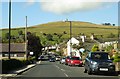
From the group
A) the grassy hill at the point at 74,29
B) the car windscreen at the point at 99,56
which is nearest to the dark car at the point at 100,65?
the car windscreen at the point at 99,56

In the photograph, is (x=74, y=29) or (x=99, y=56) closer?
(x=99, y=56)

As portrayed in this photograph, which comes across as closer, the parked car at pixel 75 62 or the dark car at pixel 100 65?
the dark car at pixel 100 65

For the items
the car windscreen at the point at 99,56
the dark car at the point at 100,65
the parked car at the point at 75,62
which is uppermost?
the car windscreen at the point at 99,56

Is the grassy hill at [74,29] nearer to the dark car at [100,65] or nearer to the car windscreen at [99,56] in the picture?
the car windscreen at [99,56]

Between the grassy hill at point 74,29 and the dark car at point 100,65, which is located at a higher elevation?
the grassy hill at point 74,29

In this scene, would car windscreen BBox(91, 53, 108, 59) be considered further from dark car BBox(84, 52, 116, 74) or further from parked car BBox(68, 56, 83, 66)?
parked car BBox(68, 56, 83, 66)

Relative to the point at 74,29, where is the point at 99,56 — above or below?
below

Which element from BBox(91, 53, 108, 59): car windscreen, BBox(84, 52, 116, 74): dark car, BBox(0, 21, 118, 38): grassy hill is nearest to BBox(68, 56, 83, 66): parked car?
BBox(91, 53, 108, 59): car windscreen

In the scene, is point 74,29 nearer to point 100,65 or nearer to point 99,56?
point 99,56

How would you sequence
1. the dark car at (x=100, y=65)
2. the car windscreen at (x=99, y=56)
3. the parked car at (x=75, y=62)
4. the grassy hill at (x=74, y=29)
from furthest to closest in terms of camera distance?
the grassy hill at (x=74, y=29) < the parked car at (x=75, y=62) < the car windscreen at (x=99, y=56) < the dark car at (x=100, y=65)

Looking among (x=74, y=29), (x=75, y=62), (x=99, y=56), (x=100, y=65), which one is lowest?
(x=75, y=62)

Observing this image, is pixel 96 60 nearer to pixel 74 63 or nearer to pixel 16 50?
pixel 74 63

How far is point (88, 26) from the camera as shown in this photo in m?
149

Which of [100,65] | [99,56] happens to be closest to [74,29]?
[99,56]
